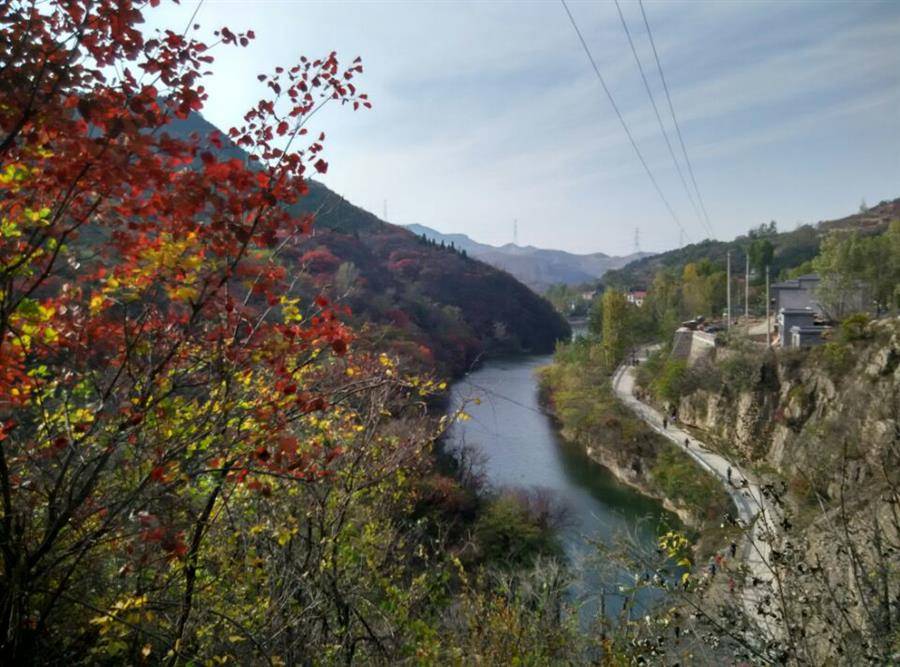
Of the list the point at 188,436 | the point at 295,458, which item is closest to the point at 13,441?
the point at 188,436

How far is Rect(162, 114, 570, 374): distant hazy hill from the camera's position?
24.2 m

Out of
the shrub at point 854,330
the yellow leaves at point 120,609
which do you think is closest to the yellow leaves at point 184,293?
the yellow leaves at point 120,609

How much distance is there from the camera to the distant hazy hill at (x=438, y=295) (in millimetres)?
24219

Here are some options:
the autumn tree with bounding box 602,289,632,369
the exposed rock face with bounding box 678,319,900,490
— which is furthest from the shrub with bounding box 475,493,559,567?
the autumn tree with bounding box 602,289,632,369

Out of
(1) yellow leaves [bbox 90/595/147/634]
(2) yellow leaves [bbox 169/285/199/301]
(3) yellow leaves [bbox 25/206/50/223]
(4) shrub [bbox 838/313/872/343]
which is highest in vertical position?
(3) yellow leaves [bbox 25/206/50/223]

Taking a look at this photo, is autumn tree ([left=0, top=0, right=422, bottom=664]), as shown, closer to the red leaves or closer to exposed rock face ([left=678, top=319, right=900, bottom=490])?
the red leaves

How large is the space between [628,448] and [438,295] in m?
19.6

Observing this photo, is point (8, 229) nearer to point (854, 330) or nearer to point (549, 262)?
point (854, 330)

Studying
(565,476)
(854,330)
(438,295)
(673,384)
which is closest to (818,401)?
(854,330)

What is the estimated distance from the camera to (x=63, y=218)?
1.43m

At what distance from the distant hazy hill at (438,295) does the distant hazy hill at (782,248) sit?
45.4 ft

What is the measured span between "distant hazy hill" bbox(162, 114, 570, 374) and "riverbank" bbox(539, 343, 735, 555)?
4.03m

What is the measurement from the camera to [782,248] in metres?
40.5

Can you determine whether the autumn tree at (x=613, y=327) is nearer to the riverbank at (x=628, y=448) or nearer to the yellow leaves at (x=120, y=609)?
the riverbank at (x=628, y=448)
